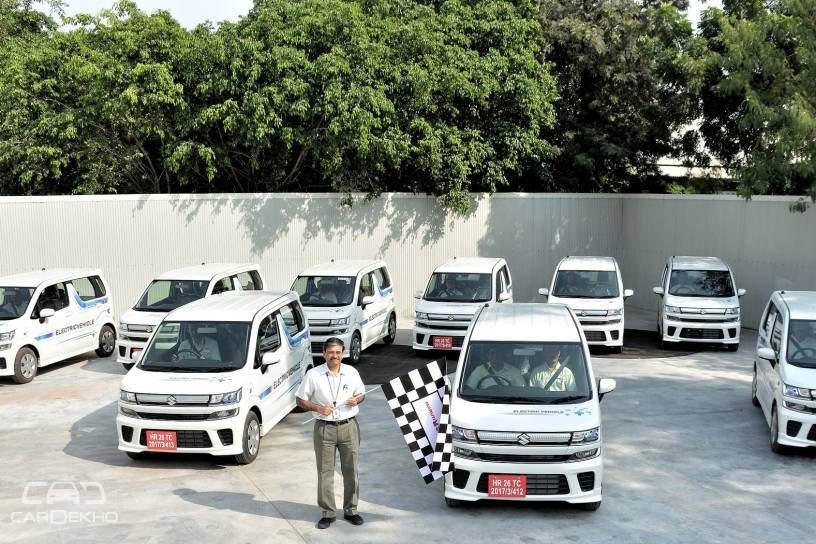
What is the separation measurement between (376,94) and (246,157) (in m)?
4.00

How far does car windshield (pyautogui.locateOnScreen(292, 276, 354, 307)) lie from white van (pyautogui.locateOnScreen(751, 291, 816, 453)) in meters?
7.53

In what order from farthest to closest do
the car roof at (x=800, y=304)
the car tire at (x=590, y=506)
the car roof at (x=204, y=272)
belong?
the car roof at (x=204, y=272)
the car roof at (x=800, y=304)
the car tire at (x=590, y=506)

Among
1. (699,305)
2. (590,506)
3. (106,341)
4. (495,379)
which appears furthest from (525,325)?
(106,341)

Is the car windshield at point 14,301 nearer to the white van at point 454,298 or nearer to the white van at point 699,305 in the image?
the white van at point 454,298

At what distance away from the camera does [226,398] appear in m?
10.3

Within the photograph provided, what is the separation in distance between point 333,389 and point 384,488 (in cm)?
183

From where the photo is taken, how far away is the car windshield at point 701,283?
18.4m

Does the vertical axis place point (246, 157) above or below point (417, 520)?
above

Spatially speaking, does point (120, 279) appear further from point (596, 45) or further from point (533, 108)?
point (596, 45)

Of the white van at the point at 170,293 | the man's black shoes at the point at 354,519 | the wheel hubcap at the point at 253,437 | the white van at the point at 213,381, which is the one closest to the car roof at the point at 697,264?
the white van at the point at 170,293

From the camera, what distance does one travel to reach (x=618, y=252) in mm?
25812

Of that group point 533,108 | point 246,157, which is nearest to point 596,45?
point 533,108

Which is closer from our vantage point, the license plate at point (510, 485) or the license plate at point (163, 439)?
the license plate at point (510, 485)

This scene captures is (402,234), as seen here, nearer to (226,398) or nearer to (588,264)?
(588,264)
